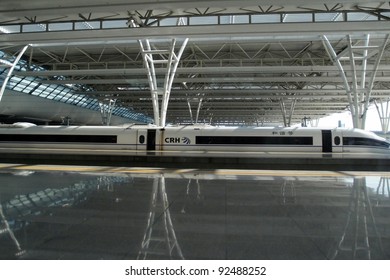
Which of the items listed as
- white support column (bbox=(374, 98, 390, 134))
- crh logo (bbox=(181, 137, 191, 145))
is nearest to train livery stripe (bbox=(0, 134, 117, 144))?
crh logo (bbox=(181, 137, 191, 145))

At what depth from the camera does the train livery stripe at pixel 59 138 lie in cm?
1919

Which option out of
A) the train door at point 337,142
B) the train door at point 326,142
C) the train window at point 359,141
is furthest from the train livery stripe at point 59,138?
the train window at point 359,141

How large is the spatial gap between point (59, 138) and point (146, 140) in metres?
5.94

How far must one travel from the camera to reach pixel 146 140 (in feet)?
61.1

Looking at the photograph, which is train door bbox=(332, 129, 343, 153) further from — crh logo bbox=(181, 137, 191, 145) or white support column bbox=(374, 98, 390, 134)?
white support column bbox=(374, 98, 390, 134)

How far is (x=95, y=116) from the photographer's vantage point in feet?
150

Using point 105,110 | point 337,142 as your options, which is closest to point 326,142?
point 337,142

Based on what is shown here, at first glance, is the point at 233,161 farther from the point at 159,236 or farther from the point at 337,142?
the point at 337,142

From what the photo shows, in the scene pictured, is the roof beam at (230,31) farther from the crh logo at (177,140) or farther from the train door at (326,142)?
the crh logo at (177,140)

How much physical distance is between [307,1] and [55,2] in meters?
9.35

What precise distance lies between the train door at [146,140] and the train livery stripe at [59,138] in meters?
1.71

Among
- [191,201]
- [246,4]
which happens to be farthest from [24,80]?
[191,201]

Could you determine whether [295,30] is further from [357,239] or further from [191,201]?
[357,239]

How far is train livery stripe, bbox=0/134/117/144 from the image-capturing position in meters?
19.2
